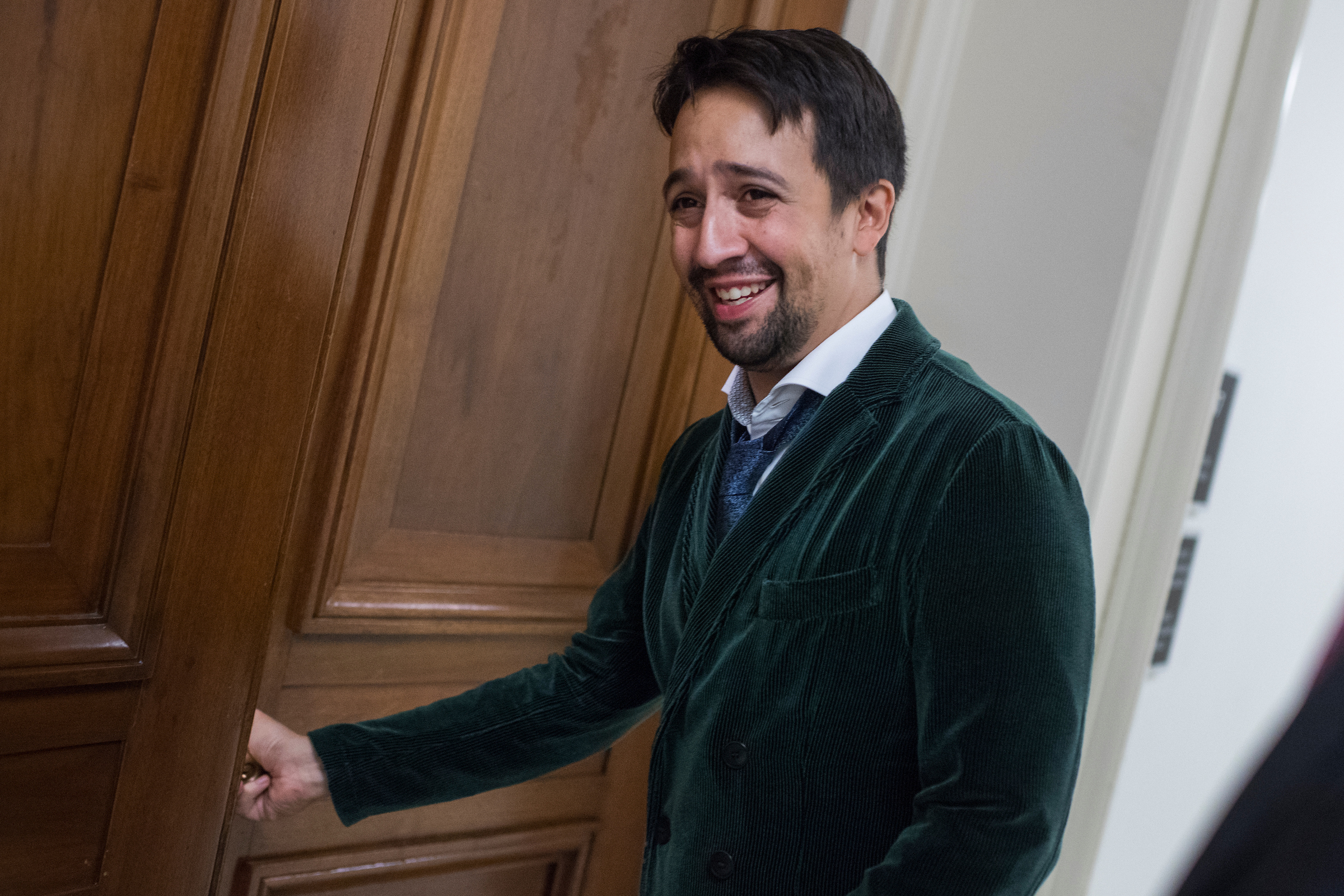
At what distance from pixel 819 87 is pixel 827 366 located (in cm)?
28

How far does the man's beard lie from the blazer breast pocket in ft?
0.81

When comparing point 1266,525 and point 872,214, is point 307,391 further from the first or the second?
point 1266,525

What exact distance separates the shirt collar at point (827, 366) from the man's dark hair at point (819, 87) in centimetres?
12

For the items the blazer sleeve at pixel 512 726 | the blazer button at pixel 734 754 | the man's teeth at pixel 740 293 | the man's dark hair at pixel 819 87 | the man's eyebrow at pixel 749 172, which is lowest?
the blazer sleeve at pixel 512 726

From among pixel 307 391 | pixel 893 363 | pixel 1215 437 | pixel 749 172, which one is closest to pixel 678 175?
pixel 749 172

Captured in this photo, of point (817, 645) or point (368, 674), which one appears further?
point (368, 674)

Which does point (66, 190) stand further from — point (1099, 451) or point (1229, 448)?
point (1229, 448)

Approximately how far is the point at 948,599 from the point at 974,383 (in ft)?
0.72

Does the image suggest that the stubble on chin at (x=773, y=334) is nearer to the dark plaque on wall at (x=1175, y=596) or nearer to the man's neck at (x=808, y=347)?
the man's neck at (x=808, y=347)

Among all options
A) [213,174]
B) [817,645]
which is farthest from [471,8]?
[817,645]

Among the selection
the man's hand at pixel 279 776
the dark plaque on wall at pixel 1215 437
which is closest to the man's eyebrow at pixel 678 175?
the man's hand at pixel 279 776

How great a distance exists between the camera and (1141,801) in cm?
172

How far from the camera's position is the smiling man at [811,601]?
0.84m

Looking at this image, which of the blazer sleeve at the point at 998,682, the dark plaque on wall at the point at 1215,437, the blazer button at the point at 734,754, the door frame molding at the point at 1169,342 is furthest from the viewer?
the dark plaque on wall at the point at 1215,437
